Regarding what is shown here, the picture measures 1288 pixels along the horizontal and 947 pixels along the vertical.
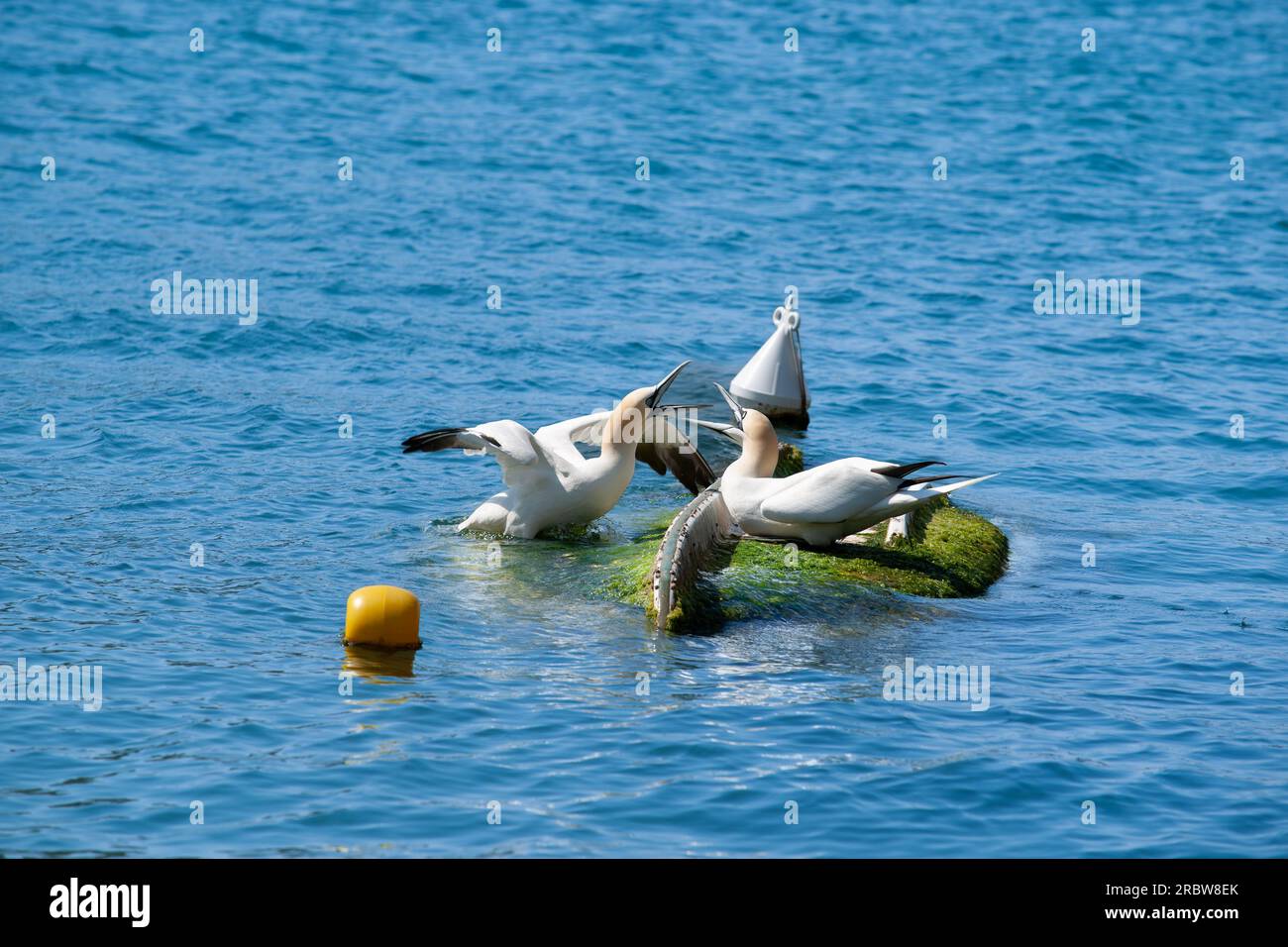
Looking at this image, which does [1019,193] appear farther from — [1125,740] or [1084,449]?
[1125,740]

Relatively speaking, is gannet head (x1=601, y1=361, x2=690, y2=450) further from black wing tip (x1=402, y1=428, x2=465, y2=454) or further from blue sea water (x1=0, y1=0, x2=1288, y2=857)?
black wing tip (x1=402, y1=428, x2=465, y2=454)

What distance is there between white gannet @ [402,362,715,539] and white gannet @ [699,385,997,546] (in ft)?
3.96

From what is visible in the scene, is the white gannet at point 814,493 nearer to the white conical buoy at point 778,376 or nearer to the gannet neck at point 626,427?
the gannet neck at point 626,427

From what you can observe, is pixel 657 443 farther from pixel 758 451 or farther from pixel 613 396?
pixel 613 396

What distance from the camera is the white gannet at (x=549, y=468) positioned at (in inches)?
523

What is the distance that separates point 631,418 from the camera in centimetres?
1371

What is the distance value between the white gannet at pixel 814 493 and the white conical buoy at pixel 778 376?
4884 mm

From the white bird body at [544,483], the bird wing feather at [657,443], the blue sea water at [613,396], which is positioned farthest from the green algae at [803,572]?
the bird wing feather at [657,443]

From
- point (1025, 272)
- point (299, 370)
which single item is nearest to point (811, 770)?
point (299, 370)

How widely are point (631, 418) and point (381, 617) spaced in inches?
151

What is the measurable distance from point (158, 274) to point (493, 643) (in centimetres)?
1483

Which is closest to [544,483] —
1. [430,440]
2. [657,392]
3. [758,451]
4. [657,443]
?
[430,440]

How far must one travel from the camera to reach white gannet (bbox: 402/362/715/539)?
13281mm

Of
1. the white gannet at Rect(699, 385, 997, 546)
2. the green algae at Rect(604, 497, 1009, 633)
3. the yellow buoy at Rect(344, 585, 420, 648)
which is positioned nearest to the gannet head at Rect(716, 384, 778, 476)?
the white gannet at Rect(699, 385, 997, 546)
